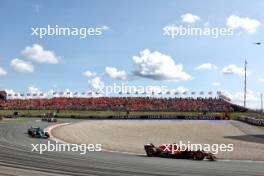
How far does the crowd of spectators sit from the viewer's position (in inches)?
3602

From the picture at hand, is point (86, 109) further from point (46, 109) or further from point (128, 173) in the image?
point (128, 173)

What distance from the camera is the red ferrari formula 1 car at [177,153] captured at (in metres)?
25.5

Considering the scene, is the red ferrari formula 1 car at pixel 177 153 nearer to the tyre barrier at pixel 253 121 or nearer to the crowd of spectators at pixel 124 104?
the tyre barrier at pixel 253 121

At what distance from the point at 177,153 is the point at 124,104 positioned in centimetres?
6986

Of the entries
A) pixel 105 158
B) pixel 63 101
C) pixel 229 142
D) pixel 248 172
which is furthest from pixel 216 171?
pixel 63 101

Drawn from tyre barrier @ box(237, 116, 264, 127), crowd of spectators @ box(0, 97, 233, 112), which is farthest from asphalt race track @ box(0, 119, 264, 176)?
crowd of spectators @ box(0, 97, 233, 112)

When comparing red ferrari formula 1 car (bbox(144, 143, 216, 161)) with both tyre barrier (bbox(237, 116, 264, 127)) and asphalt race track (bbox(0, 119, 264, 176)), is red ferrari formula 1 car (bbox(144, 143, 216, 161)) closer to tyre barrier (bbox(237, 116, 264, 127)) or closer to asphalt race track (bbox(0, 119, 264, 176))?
asphalt race track (bbox(0, 119, 264, 176))

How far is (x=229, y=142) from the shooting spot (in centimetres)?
3825

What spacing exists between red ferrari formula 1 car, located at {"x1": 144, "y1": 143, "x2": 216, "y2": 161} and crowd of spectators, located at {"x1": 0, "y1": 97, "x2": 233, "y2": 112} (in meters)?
62.2

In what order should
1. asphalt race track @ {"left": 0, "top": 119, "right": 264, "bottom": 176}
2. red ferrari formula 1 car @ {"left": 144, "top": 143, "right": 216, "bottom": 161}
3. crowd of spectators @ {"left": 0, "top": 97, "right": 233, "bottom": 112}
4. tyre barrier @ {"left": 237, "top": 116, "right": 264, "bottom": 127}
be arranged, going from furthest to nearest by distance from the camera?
1. crowd of spectators @ {"left": 0, "top": 97, "right": 233, "bottom": 112}
2. tyre barrier @ {"left": 237, "top": 116, "right": 264, "bottom": 127}
3. red ferrari formula 1 car @ {"left": 144, "top": 143, "right": 216, "bottom": 161}
4. asphalt race track @ {"left": 0, "top": 119, "right": 264, "bottom": 176}

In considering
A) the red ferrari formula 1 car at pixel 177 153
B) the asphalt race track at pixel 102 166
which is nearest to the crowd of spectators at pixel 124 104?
the red ferrari formula 1 car at pixel 177 153

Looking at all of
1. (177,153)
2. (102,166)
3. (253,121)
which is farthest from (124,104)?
(102,166)

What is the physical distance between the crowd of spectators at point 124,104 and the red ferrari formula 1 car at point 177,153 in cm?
6222

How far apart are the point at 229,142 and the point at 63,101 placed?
6892 centimetres
